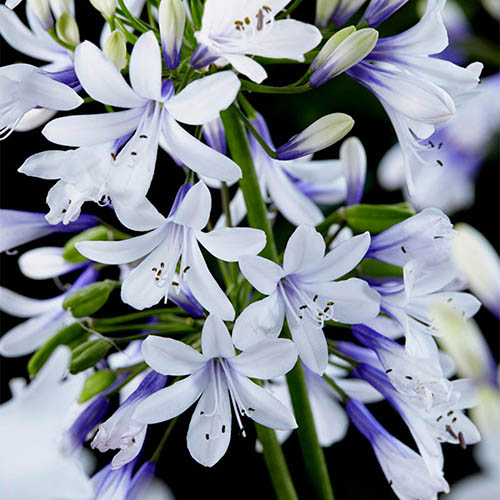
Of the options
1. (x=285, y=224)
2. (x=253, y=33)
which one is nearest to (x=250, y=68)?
(x=253, y=33)

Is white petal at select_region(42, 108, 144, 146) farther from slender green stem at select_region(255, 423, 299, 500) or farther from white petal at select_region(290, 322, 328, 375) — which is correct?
slender green stem at select_region(255, 423, 299, 500)

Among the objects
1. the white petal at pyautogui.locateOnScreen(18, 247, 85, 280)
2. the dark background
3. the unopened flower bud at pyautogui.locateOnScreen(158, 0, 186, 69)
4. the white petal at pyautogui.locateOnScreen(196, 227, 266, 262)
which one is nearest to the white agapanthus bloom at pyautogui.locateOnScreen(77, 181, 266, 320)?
the white petal at pyautogui.locateOnScreen(196, 227, 266, 262)

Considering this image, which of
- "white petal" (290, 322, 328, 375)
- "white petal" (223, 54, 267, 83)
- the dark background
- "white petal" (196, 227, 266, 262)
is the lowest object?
the dark background

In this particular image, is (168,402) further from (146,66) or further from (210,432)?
(146,66)

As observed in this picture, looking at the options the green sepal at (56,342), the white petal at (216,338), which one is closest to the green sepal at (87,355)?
the green sepal at (56,342)

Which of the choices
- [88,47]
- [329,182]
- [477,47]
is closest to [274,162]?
[329,182]

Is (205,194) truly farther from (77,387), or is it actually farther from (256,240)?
(77,387)

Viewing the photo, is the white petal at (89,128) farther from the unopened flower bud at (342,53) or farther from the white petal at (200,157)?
the unopened flower bud at (342,53)
